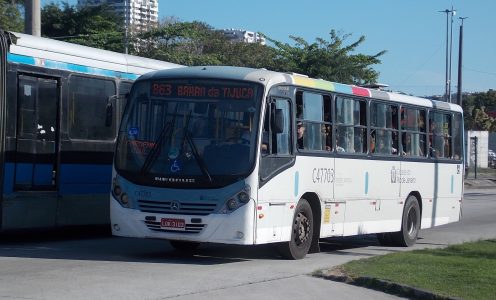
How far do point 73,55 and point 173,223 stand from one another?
15.0ft

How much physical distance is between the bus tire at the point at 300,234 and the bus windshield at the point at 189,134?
168cm

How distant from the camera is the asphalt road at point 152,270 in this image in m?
10.3

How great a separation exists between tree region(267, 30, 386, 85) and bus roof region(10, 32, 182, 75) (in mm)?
21250

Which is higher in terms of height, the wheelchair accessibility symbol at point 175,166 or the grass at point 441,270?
the wheelchair accessibility symbol at point 175,166

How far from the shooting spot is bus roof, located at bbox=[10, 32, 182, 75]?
14.8m

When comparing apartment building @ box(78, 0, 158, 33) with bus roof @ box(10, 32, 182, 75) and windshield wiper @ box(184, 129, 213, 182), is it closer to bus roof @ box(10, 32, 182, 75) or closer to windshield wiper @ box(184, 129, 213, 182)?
bus roof @ box(10, 32, 182, 75)

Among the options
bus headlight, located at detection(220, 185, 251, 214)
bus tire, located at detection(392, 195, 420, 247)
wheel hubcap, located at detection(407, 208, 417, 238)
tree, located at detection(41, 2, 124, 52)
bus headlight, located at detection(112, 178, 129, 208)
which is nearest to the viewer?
bus headlight, located at detection(220, 185, 251, 214)

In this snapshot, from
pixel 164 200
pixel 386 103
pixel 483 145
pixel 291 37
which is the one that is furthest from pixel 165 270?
pixel 483 145

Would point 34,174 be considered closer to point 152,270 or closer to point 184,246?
point 184,246

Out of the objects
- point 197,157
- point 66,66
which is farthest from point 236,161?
point 66,66

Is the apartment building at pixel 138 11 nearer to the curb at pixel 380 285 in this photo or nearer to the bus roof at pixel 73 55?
the bus roof at pixel 73 55

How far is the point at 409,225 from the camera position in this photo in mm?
18062

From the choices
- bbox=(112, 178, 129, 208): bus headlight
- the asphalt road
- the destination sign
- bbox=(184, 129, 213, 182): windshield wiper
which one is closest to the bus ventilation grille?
bbox=(112, 178, 129, 208): bus headlight

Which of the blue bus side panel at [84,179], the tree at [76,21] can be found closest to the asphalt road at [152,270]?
the blue bus side panel at [84,179]
